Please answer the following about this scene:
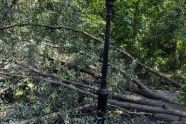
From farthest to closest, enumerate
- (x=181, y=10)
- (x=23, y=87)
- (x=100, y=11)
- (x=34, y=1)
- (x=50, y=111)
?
(x=100, y=11), (x=181, y=10), (x=34, y=1), (x=23, y=87), (x=50, y=111)

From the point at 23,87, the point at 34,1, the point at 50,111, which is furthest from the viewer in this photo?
the point at 34,1

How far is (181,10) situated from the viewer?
27.1 ft

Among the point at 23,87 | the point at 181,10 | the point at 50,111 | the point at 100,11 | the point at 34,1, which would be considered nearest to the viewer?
the point at 50,111

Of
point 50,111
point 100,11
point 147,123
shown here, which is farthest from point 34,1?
point 147,123

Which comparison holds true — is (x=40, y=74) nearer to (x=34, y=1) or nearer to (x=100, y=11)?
(x=34, y=1)

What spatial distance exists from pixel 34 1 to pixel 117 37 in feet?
5.79

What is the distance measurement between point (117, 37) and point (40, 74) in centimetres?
252

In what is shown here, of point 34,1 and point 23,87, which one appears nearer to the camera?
point 23,87

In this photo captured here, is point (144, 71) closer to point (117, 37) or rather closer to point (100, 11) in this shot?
point (117, 37)

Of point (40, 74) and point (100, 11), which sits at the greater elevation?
point (100, 11)

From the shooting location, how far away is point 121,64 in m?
6.71

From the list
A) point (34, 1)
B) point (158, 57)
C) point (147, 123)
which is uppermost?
point (34, 1)

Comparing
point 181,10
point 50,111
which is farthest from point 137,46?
point 50,111

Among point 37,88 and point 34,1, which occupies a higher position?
point 34,1
